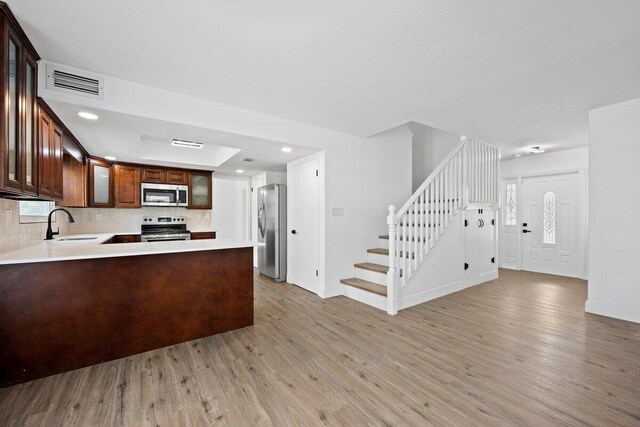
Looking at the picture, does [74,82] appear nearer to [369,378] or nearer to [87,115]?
[87,115]

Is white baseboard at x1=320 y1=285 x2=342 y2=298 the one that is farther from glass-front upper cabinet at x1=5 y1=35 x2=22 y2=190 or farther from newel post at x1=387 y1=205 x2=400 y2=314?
glass-front upper cabinet at x1=5 y1=35 x2=22 y2=190

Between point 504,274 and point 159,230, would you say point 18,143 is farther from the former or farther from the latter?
point 504,274

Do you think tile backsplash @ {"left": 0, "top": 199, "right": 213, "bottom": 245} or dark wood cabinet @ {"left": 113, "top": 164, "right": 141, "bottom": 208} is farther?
dark wood cabinet @ {"left": 113, "top": 164, "right": 141, "bottom": 208}

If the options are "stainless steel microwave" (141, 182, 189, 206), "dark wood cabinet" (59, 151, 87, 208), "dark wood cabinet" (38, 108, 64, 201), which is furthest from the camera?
"stainless steel microwave" (141, 182, 189, 206)

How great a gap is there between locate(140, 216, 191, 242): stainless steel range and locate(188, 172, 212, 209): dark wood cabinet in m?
0.45

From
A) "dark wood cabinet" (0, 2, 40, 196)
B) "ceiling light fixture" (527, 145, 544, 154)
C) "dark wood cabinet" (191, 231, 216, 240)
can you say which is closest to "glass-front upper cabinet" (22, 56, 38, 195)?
"dark wood cabinet" (0, 2, 40, 196)

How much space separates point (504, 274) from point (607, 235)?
249 cm

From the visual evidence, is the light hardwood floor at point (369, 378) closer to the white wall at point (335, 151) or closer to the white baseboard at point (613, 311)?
the white baseboard at point (613, 311)

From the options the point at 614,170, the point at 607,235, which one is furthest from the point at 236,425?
the point at 614,170

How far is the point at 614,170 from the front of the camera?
10.3 feet

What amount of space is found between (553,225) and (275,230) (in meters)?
5.56

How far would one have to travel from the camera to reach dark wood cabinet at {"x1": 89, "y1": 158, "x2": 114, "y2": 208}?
4508 mm

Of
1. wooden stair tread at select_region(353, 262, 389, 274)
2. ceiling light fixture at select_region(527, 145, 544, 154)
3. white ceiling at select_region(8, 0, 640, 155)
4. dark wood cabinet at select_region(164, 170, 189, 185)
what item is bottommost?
wooden stair tread at select_region(353, 262, 389, 274)

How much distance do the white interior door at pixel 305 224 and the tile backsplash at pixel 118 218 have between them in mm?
2484
